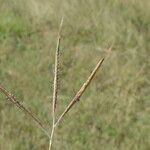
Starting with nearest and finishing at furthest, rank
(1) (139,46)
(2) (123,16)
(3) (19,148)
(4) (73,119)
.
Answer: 1. (3) (19,148)
2. (4) (73,119)
3. (1) (139,46)
4. (2) (123,16)

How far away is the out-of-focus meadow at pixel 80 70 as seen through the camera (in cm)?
362

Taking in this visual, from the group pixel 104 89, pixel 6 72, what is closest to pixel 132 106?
pixel 104 89

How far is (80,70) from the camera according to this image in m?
4.33

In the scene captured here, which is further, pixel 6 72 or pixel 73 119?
pixel 6 72

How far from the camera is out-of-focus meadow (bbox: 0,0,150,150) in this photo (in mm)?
→ 3615

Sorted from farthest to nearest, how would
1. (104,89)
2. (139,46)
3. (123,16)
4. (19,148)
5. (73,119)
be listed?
(123,16) < (139,46) < (104,89) < (73,119) < (19,148)

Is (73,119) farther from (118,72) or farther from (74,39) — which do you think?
(74,39)

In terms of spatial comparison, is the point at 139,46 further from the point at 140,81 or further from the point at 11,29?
the point at 11,29

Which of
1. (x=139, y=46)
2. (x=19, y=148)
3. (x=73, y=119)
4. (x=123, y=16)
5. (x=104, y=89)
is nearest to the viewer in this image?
(x=19, y=148)

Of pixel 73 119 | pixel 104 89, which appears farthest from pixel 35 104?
pixel 104 89

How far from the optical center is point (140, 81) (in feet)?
13.7

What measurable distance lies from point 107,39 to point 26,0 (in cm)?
93

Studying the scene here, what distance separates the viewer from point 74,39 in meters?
4.74

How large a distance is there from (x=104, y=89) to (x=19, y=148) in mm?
960
